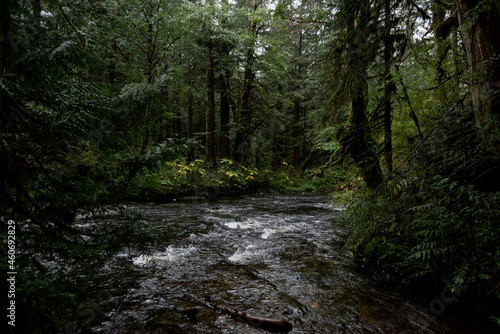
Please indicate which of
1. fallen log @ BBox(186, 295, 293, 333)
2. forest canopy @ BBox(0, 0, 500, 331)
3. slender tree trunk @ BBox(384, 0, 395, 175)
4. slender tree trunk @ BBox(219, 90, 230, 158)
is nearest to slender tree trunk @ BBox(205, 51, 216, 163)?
slender tree trunk @ BBox(219, 90, 230, 158)

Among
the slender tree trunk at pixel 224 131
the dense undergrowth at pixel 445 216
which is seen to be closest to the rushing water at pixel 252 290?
the dense undergrowth at pixel 445 216

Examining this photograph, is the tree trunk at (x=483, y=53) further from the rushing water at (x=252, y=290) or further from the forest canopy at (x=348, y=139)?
the rushing water at (x=252, y=290)

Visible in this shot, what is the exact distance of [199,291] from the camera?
3225 millimetres

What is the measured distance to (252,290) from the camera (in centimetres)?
A: 331

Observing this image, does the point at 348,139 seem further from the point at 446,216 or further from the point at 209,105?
Answer: the point at 209,105

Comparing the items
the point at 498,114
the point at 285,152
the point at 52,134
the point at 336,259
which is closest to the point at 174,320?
the point at 52,134

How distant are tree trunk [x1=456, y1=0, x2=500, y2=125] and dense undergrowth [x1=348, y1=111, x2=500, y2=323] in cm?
29

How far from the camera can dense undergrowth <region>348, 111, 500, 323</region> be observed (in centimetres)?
262

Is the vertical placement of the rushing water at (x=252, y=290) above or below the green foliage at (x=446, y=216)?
below

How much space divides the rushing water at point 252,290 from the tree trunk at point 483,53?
2638 mm

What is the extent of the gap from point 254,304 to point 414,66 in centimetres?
450

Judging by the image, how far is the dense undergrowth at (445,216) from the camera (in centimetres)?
262

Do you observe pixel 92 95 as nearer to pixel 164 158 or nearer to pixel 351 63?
pixel 164 158

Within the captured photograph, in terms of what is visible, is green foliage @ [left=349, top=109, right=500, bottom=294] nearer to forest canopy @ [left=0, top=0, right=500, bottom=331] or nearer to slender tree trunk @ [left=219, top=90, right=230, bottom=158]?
forest canopy @ [left=0, top=0, right=500, bottom=331]
